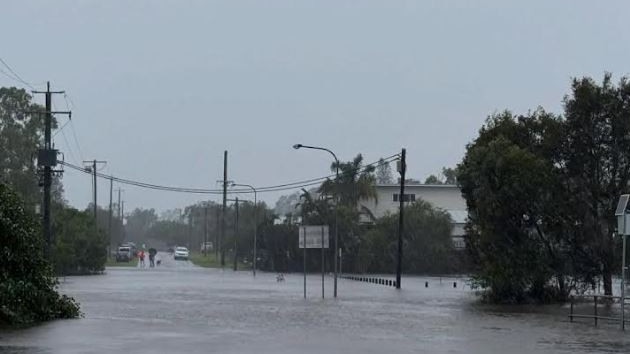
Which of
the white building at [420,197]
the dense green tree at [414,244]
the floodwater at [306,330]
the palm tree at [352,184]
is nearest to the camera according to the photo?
the floodwater at [306,330]

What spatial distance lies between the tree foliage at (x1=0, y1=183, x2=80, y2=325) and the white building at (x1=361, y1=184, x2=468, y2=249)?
81.0 meters

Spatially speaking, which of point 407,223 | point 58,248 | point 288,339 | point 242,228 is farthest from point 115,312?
point 242,228

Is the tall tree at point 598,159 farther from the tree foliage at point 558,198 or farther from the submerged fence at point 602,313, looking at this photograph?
the submerged fence at point 602,313

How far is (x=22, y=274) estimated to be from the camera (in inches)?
925

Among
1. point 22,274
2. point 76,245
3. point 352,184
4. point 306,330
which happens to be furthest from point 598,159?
point 352,184

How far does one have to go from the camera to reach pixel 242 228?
120375 mm

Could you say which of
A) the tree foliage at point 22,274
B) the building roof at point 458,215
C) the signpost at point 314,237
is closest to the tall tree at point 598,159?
the signpost at point 314,237

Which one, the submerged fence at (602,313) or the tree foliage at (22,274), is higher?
the tree foliage at (22,274)

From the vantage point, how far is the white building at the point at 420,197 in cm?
10750

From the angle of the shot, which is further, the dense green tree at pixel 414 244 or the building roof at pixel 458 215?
the building roof at pixel 458 215

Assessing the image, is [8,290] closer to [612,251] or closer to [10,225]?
[10,225]

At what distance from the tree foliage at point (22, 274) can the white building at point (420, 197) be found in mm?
80958

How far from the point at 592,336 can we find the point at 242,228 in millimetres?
99780

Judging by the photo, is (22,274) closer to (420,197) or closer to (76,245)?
(76,245)
